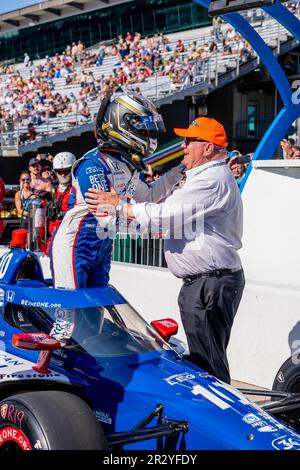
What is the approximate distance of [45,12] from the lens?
132ft

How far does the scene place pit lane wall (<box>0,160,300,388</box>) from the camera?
554 cm

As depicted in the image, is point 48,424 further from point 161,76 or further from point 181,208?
point 161,76

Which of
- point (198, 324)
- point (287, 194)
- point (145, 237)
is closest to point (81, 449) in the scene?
point (198, 324)

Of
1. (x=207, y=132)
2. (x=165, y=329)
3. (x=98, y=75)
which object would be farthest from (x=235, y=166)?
(x=98, y=75)

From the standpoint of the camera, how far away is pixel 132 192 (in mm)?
4305

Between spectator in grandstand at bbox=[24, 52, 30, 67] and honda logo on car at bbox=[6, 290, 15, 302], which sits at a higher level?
spectator in grandstand at bbox=[24, 52, 30, 67]

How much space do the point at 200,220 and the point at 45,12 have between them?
1548 inches

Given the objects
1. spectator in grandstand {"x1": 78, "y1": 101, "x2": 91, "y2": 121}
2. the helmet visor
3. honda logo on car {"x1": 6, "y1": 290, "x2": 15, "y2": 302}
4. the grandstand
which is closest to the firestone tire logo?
honda logo on car {"x1": 6, "y1": 290, "x2": 15, "y2": 302}

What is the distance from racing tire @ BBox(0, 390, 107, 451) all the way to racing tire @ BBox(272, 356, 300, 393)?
1702 mm

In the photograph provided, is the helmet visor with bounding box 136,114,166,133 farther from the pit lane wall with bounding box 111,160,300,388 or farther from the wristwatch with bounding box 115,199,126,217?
the pit lane wall with bounding box 111,160,300,388

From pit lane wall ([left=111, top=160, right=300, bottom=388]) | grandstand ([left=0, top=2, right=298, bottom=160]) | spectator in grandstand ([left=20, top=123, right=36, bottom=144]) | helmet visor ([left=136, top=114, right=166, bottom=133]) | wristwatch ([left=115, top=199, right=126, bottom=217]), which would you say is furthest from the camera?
spectator in grandstand ([left=20, top=123, right=36, bottom=144])

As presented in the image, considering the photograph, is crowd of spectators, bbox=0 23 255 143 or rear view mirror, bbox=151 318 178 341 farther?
crowd of spectators, bbox=0 23 255 143

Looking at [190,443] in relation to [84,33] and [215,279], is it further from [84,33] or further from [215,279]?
[84,33]

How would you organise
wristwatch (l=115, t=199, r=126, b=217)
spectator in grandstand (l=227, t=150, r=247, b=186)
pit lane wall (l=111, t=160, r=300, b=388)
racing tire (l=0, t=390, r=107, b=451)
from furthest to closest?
spectator in grandstand (l=227, t=150, r=247, b=186), pit lane wall (l=111, t=160, r=300, b=388), wristwatch (l=115, t=199, r=126, b=217), racing tire (l=0, t=390, r=107, b=451)
